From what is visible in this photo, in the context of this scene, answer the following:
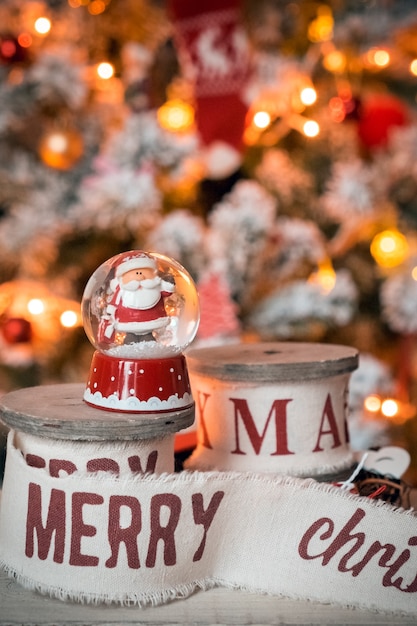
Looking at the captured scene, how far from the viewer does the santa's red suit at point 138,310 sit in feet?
2.61

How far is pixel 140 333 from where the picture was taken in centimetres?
80

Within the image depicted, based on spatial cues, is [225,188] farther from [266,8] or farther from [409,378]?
[409,378]

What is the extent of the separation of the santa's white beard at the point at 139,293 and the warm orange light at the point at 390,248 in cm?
103

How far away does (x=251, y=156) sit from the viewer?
1735mm

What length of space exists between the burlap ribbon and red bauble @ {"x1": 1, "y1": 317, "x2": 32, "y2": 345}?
79 centimetres

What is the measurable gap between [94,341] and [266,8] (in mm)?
1122

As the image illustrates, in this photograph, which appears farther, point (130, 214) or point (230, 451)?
point (130, 214)

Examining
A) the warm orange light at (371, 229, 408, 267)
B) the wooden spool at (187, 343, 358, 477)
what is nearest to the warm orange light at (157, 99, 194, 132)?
the warm orange light at (371, 229, 408, 267)

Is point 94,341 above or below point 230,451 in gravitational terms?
above

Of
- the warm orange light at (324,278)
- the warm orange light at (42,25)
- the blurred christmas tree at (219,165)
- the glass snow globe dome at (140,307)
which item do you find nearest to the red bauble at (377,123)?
the blurred christmas tree at (219,165)

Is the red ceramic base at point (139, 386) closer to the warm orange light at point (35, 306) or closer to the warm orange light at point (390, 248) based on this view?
the warm orange light at point (35, 306)

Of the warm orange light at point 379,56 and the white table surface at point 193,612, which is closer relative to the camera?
the white table surface at point 193,612

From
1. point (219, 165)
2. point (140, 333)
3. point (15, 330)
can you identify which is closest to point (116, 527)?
point (140, 333)

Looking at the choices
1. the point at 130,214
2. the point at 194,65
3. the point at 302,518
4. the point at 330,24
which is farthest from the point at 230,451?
the point at 330,24
